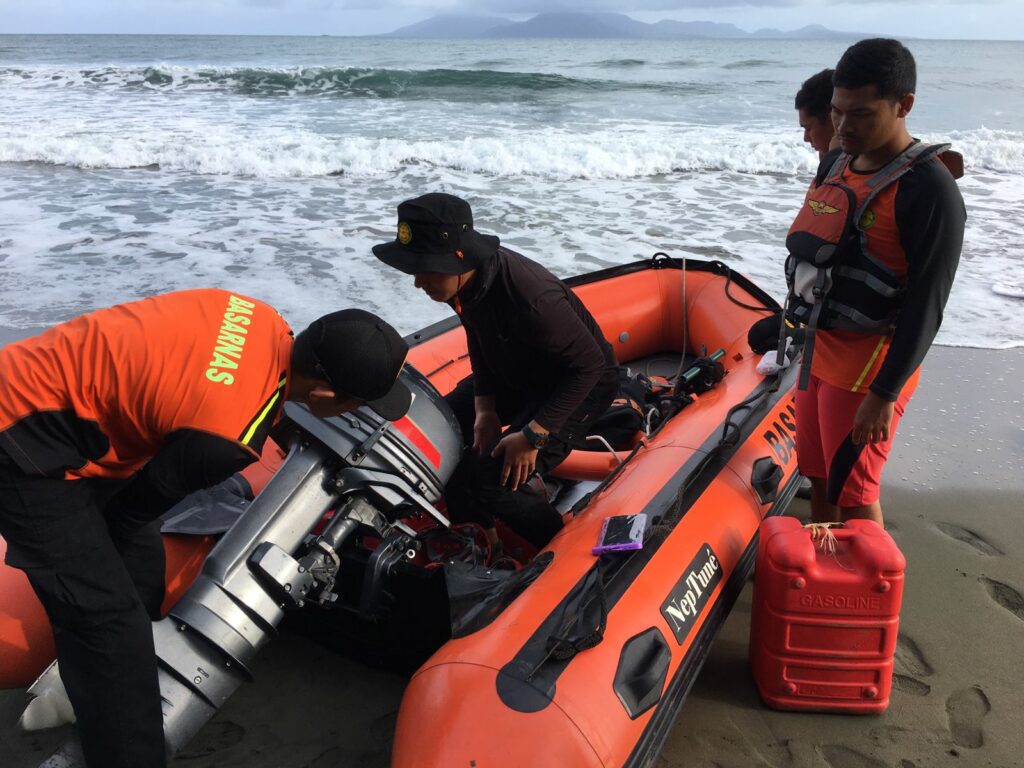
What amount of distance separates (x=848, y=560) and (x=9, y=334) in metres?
4.66

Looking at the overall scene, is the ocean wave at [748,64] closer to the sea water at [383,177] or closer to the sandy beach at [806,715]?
the sea water at [383,177]

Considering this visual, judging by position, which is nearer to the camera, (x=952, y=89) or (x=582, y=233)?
(x=582, y=233)

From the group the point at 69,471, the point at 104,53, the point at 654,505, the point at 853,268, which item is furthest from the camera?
the point at 104,53

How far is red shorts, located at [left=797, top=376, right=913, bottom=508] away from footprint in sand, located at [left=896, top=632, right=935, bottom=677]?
0.55 meters

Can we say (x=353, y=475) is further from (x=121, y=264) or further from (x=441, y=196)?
(x=121, y=264)

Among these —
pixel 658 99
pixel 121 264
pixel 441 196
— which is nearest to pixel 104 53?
pixel 658 99

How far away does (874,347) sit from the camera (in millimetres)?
1867

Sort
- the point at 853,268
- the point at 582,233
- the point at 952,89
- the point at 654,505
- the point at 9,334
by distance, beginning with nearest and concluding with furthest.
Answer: the point at 853,268, the point at 654,505, the point at 9,334, the point at 582,233, the point at 952,89

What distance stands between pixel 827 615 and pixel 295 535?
4.08 feet

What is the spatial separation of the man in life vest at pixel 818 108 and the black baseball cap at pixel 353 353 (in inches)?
59.3

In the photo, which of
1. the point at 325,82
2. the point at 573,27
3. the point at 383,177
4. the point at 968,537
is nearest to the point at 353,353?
the point at 968,537

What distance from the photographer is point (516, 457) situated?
207cm

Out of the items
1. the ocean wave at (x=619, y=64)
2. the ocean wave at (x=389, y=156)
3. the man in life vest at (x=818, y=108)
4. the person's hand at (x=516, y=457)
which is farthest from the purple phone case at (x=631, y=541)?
the ocean wave at (x=619, y=64)

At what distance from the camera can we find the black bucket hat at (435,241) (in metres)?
1.83
